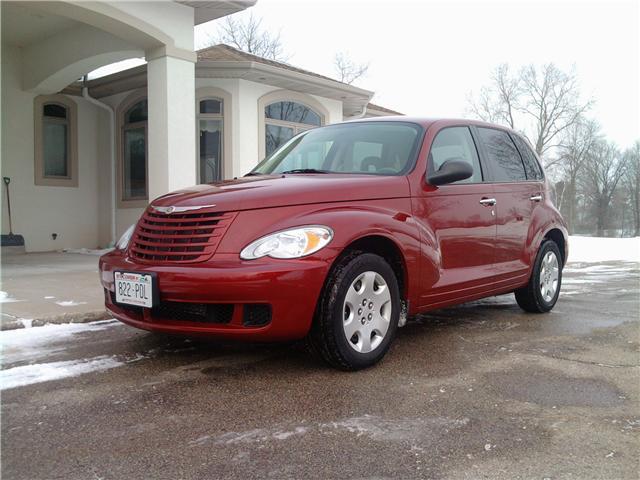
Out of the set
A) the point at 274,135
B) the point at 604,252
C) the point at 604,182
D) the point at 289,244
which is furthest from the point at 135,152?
the point at 604,182

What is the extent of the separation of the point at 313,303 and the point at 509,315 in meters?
3.01

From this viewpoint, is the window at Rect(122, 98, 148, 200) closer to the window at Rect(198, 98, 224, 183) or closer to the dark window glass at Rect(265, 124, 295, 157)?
the window at Rect(198, 98, 224, 183)

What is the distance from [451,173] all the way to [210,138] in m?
8.55

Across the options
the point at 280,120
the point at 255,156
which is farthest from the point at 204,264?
the point at 280,120

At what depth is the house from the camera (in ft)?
29.8

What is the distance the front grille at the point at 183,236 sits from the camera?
3.38m

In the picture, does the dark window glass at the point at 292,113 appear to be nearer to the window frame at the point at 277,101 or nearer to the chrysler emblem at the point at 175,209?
the window frame at the point at 277,101

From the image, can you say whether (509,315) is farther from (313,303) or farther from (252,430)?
(252,430)

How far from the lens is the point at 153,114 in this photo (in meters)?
9.15

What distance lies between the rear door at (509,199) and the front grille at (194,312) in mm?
2526

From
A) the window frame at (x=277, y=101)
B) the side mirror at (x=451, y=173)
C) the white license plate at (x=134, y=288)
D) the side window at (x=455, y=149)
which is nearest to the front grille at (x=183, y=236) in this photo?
the white license plate at (x=134, y=288)

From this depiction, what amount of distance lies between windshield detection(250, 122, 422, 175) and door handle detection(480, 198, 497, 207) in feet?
2.59

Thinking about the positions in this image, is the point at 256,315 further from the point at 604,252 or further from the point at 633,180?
the point at 633,180

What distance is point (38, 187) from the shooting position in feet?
40.4
